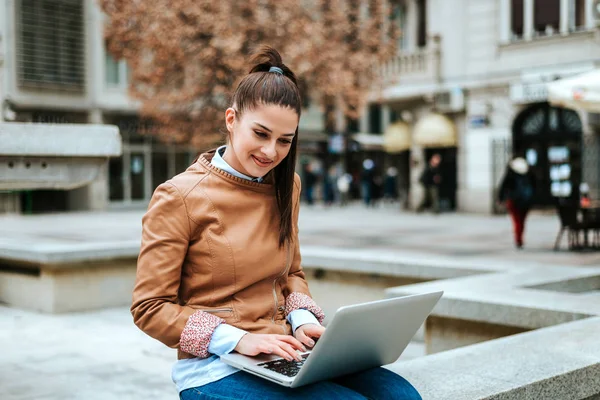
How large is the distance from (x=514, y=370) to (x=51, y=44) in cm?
2905

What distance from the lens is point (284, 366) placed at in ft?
7.56

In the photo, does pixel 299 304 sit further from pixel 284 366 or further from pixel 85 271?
pixel 85 271

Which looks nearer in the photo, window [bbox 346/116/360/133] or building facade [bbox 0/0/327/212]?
building facade [bbox 0/0/327/212]

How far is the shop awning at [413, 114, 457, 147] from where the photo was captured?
25000 mm

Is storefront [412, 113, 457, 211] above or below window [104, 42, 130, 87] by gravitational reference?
below

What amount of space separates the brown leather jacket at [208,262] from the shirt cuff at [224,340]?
0.07 ft

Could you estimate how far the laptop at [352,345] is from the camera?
7.17 ft

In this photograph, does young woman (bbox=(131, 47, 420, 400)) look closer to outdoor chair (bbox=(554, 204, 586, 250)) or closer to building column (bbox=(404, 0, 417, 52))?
outdoor chair (bbox=(554, 204, 586, 250))

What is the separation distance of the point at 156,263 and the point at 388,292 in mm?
3722

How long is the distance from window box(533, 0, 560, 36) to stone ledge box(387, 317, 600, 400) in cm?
2041

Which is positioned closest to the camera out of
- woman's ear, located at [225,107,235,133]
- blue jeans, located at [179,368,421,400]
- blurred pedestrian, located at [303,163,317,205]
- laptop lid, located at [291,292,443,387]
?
laptop lid, located at [291,292,443,387]

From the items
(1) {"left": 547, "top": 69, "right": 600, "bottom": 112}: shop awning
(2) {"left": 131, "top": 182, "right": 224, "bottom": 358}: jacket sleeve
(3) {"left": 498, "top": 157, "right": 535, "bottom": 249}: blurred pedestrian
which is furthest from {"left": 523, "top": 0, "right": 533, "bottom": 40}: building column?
(2) {"left": 131, "top": 182, "right": 224, "bottom": 358}: jacket sleeve

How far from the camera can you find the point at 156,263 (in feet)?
7.84

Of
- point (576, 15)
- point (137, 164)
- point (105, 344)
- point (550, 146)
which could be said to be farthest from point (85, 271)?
point (137, 164)
